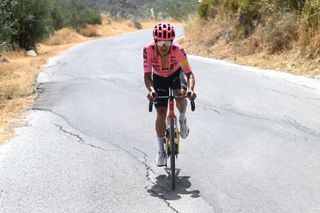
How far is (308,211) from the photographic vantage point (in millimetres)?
5129

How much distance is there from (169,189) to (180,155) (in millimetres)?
1417

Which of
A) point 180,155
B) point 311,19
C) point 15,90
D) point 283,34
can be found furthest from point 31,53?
point 180,155

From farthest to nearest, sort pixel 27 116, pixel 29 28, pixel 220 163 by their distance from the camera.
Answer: pixel 29 28, pixel 27 116, pixel 220 163

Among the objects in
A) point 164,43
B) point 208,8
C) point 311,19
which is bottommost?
point 208,8

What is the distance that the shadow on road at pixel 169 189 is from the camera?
5.78 meters

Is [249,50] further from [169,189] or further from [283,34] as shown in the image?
[169,189]

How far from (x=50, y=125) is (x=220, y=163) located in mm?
4095

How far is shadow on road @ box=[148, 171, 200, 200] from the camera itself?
5781 mm

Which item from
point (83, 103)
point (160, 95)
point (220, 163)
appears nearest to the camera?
point (160, 95)

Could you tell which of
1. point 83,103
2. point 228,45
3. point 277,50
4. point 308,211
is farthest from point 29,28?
point 308,211

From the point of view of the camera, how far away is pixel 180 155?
24.2 ft

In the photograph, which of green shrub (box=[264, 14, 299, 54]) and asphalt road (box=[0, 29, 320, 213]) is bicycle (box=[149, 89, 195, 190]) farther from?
green shrub (box=[264, 14, 299, 54])

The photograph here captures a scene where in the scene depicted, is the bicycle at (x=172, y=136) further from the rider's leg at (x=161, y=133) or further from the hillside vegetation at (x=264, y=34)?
the hillside vegetation at (x=264, y=34)

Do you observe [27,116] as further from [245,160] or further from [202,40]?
[202,40]
